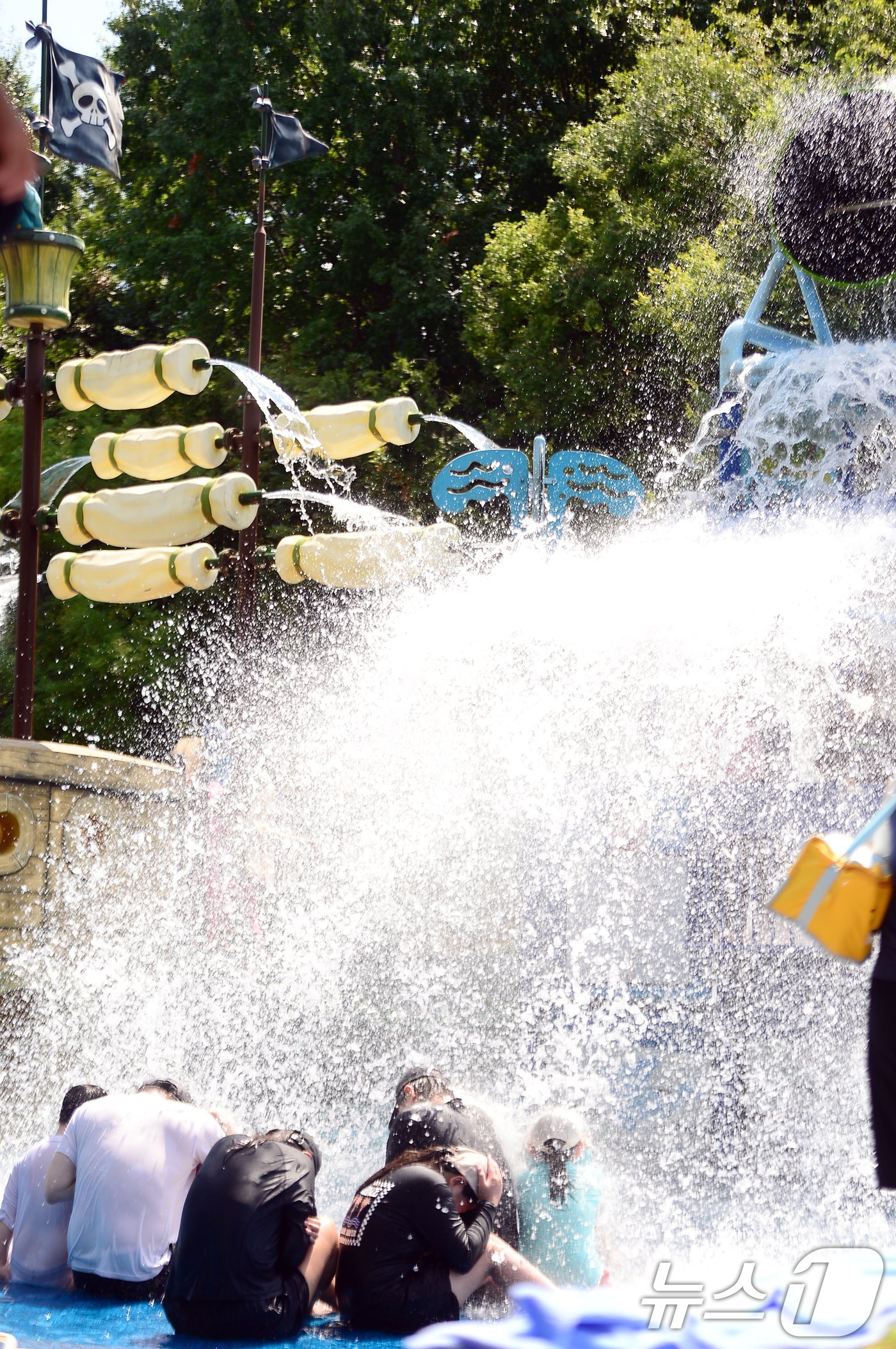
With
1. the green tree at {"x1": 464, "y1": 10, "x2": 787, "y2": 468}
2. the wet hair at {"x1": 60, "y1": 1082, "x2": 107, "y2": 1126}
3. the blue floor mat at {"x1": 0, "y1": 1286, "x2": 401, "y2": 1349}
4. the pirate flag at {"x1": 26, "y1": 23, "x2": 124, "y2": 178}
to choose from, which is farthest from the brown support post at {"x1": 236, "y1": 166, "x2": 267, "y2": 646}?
the blue floor mat at {"x1": 0, "y1": 1286, "x2": 401, "y2": 1349}

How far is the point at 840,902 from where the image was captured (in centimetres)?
293

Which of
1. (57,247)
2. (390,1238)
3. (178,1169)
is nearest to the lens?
(390,1238)

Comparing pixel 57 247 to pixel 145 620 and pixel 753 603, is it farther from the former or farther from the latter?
pixel 145 620

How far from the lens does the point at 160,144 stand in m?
22.9

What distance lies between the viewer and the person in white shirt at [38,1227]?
5.39 meters

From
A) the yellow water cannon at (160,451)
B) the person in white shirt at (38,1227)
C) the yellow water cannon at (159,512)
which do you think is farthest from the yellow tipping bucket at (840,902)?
the yellow water cannon at (160,451)

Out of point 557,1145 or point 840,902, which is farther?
point 557,1145

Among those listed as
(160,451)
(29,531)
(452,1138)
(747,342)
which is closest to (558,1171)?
(452,1138)

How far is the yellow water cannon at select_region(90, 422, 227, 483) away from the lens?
1144cm

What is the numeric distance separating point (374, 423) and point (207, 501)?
60.8 inches

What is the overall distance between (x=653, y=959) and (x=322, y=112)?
707 inches

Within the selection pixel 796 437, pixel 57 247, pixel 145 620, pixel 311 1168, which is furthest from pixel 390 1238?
pixel 145 620

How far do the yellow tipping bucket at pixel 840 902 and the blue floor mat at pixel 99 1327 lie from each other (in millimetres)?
2479

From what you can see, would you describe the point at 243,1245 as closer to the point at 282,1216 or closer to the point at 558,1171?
the point at 282,1216
